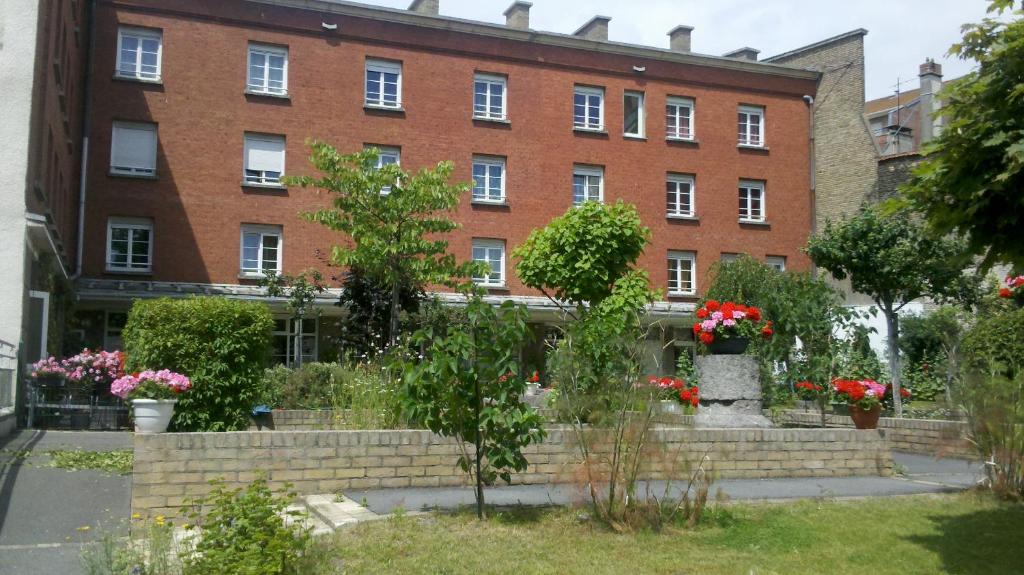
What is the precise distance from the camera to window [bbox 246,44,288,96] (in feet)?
96.1

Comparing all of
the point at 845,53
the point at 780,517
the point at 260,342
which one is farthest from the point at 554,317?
the point at 780,517

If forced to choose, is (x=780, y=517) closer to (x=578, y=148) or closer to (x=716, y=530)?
(x=716, y=530)

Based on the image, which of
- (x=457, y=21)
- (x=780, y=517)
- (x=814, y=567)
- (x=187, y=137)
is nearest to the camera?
(x=814, y=567)

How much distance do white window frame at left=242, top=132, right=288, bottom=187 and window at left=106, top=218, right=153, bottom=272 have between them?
10.6ft

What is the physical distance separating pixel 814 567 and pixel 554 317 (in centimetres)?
2506

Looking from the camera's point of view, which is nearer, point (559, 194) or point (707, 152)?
point (559, 194)

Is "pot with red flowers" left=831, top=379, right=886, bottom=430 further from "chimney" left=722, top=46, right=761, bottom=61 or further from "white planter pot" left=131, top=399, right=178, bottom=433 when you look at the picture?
"chimney" left=722, top=46, right=761, bottom=61

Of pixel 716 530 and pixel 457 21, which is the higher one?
pixel 457 21

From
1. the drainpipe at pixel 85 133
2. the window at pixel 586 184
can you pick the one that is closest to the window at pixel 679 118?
the window at pixel 586 184

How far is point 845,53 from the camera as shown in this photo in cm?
3609

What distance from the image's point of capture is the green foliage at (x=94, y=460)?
10.5 meters

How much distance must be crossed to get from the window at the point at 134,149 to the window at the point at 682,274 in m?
18.2

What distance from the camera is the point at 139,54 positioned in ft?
91.9

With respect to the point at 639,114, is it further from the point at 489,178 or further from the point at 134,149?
the point at 134,149
